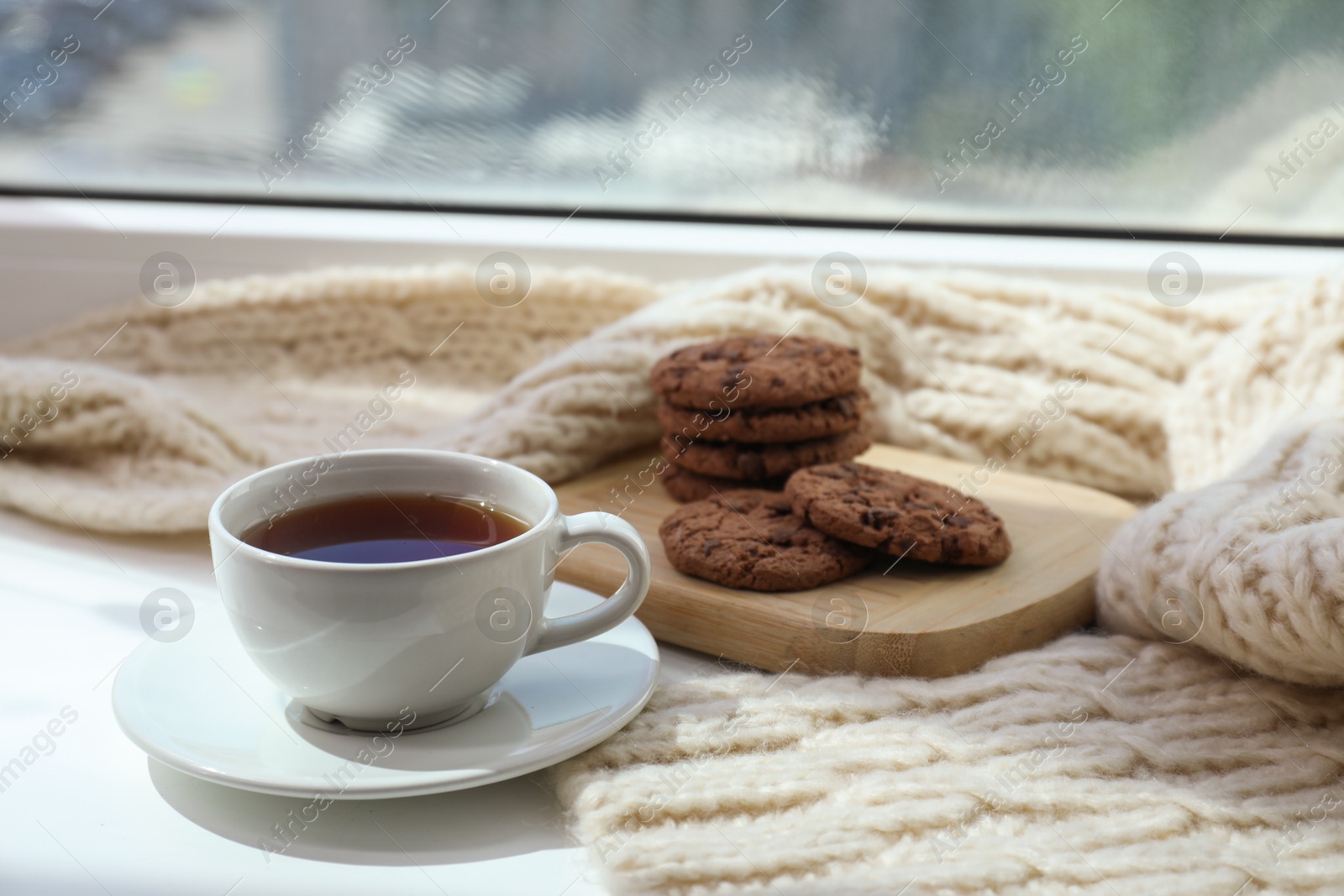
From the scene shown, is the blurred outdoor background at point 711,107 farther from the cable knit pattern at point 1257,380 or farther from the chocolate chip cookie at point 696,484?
the chocolate chip cookie at point 696,484

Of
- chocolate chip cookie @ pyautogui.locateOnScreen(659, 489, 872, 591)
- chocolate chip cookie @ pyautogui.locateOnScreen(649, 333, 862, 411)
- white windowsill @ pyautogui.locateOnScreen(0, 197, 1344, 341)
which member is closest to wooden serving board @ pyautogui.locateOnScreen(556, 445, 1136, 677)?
chocolate chip cookie @ pyautogui.locateOnScreen(659, 489, 872, 591)

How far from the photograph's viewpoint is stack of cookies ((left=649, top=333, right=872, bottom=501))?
855 millimetres

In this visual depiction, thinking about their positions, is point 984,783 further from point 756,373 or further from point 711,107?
point 711,107

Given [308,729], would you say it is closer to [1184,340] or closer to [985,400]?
[985,400]

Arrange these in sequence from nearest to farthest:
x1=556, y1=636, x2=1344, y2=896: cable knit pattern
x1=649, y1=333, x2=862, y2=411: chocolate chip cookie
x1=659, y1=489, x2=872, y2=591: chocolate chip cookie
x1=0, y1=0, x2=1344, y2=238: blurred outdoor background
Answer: x1=556, y1=636, x2=1344, y2=896: cable knit pattern < x1=659, y1=489, x2=872, y2=591: chocolate chip cookie < x1=649, y1=333, x2=862, y2=411: chocolate chip cookie < x1=0, y1=0, x2=1344, y2=238: blurred outdoor background

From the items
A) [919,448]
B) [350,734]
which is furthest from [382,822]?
[919,448]

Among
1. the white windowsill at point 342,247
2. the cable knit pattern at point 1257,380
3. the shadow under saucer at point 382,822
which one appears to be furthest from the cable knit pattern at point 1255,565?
the white windowsill at point 342,247

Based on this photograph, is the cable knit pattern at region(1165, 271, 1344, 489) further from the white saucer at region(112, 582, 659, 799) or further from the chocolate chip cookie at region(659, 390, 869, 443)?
the white saucer at region(112, 582, 659, 799)

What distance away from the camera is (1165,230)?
1.25m

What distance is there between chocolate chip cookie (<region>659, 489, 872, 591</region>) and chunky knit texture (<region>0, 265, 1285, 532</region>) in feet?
0.61

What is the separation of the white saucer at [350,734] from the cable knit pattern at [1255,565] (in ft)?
1.03

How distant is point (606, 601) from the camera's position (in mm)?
651

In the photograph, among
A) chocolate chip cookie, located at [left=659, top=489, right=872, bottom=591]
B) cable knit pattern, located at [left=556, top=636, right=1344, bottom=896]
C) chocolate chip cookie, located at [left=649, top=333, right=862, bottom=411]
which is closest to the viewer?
cable knit pattern, located at [left=556, top=636, right=1344, bottom=896]

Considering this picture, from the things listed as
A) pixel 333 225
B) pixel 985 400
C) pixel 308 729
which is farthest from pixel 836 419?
pixel 333 225
